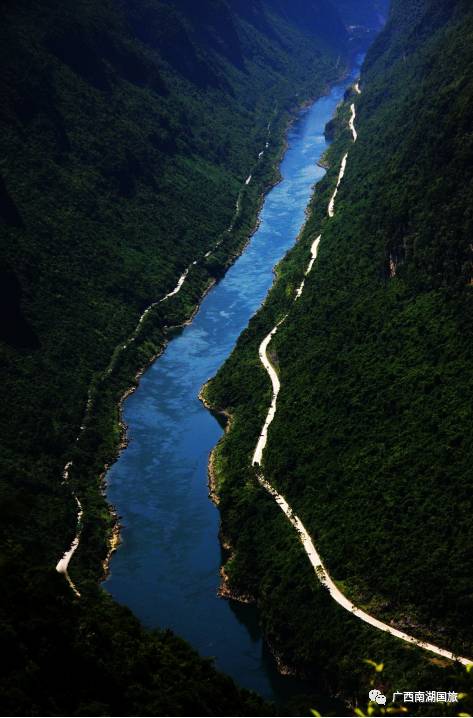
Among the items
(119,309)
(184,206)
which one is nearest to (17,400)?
(119,309)

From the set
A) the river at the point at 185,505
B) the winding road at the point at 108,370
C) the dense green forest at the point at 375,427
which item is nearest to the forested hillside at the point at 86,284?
the winding road at the point at 108,370

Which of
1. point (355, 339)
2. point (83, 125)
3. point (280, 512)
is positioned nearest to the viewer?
point (280, 512)

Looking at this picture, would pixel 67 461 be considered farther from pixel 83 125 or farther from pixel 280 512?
pixel 83 125

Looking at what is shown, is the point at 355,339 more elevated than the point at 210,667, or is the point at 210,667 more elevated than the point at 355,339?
the point at 355,339

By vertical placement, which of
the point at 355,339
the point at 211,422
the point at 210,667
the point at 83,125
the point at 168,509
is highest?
the point at 83,125

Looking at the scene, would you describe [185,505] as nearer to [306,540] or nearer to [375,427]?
[306,540]

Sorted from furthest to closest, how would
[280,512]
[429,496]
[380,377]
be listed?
[380,377], [280,512], [429,496]
